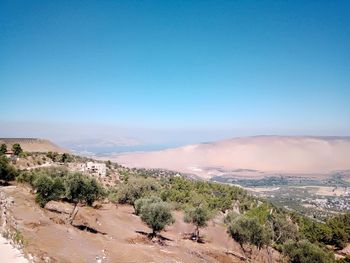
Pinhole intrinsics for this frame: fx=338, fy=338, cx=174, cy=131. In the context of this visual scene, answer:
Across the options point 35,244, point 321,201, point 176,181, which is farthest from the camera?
point 321,201

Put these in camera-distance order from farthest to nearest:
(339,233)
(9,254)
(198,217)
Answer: (339,233) → (198,217) → (9,254)

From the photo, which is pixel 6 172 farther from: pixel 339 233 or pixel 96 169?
pixel 339 233

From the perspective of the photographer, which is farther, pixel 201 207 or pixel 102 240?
pixel 201 207

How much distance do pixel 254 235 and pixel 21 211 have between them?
2906 centimetres

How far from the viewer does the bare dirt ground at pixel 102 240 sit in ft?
89.7

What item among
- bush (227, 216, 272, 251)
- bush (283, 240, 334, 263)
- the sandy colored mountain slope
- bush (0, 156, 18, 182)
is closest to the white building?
bush (0, 156, 18, 182)

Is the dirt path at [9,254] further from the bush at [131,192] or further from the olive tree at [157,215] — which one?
the bush at [131,192]

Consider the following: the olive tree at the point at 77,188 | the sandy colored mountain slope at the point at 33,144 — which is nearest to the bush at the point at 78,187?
the olive tree at the point at 77,188

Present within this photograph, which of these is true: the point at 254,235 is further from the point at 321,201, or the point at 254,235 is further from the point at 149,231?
the point at 321,201

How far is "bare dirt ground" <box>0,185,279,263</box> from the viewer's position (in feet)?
89.7

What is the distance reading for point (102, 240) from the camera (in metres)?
37.1

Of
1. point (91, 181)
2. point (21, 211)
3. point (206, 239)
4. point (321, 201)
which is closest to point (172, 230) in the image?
point (206, 239)

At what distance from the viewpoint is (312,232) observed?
73.4 m

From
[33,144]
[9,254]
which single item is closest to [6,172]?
[9,254]
